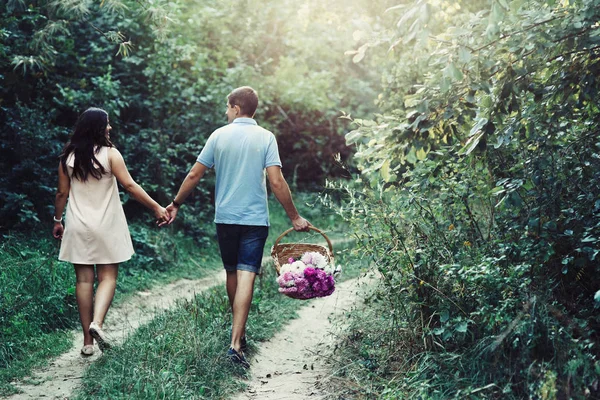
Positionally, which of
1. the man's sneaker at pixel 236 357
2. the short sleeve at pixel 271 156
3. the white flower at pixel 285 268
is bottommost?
the man's sneaker at pixel 236 357

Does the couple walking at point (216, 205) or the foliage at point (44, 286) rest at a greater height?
the couple walking at point (216, 205)

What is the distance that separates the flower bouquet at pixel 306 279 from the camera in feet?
15.9

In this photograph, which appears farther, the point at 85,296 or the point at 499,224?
the point at 85,296

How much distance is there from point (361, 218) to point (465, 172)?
97cm

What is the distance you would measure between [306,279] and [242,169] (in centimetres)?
98

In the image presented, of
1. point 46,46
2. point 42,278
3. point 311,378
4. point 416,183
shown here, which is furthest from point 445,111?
point 46,46

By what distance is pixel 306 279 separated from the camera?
4848 mm

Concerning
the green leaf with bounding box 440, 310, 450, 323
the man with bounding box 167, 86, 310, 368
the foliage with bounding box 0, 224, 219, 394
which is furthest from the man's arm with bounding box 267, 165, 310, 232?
the foliage with bounding box 0, 224, 219, 394

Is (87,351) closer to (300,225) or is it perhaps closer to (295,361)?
(295,361)

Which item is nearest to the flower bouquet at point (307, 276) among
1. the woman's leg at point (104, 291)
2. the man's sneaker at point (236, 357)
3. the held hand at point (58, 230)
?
the man's sneaker at point (236, 357)

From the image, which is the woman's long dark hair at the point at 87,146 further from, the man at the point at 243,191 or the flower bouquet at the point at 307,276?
the flower bouquet at the point at 307,276

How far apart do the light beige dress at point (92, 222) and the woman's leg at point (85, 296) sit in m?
0.10

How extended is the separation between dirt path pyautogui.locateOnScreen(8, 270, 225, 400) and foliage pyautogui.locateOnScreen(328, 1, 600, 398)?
2153 millimetres

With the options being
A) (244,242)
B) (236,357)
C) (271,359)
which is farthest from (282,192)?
(271,359)
